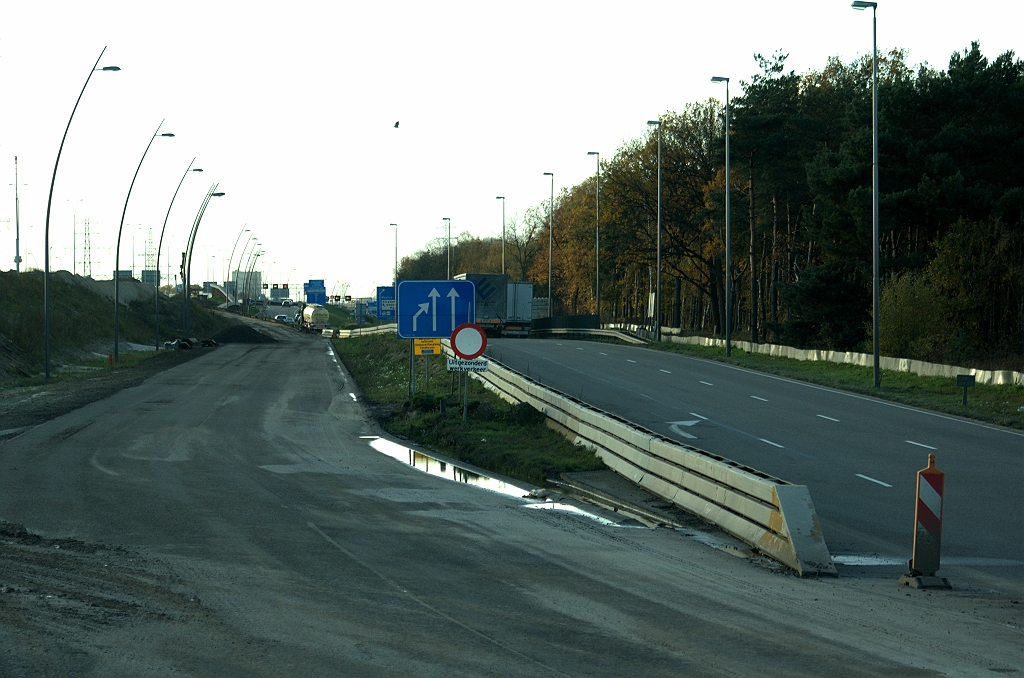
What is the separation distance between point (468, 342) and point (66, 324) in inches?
1833

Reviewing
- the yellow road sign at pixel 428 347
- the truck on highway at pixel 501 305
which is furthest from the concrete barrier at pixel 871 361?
the yellow road sign at pixel 428 347

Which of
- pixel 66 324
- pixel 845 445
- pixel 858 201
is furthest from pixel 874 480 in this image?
pixel 66 324

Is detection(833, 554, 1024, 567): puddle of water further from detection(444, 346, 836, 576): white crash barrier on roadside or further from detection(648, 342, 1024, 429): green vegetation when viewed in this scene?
detection(648, 342, 1024, 429): green vegetation

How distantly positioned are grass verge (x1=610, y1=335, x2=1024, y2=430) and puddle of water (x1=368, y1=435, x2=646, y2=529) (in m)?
13.8

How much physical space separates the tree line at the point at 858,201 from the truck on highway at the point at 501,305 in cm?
911

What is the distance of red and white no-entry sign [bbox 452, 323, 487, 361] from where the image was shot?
20719 mm

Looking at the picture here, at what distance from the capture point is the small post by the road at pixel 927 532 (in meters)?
9.03

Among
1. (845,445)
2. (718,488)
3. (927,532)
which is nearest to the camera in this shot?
(927,532)

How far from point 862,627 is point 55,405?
23.5 m

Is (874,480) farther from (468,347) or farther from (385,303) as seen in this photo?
(385,303)

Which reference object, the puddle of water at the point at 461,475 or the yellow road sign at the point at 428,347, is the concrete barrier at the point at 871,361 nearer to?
the yellow road sign at the point at 428,347

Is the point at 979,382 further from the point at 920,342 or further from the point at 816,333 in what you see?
the point at 816,333

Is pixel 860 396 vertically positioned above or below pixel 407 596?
below

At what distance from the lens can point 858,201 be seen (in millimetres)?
45812
